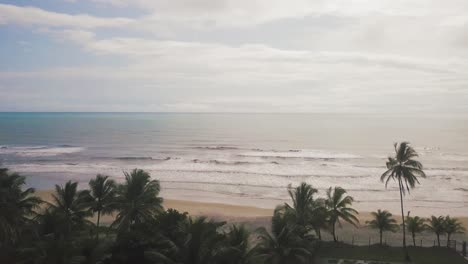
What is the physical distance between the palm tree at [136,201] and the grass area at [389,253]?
12414 mm

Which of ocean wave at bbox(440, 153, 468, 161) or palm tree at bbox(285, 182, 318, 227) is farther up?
ocean wave at bbox(440, 153, 468, 161)

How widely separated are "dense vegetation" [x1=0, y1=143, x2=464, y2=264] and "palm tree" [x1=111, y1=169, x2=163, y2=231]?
62 mm

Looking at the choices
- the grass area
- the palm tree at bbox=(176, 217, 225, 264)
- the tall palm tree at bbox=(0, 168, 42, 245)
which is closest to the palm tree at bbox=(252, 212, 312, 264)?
the palm tree at bbox=(176, 217, 225, 264)

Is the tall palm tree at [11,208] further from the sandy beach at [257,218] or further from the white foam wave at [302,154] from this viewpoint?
the white foam wave at [302,154]

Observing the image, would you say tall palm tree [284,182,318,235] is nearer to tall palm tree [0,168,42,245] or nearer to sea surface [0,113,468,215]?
tall palm tree [0,168,42,245]

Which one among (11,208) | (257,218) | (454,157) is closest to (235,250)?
(11,208)

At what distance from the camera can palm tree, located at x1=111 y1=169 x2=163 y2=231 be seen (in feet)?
83.0

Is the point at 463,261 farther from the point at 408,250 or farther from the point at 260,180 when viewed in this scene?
the point at 260,180

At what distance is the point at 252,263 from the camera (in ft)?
55.2

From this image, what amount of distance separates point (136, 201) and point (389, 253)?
1883 centimetres

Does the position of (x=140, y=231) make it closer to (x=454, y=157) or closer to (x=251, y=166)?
(x=251, y=166)

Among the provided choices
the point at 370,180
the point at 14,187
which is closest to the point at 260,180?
the point at 370,180

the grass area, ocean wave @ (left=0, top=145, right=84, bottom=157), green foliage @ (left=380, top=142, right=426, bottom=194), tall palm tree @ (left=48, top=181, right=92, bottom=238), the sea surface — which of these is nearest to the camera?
tall palm tree @ (left=48, top=181, right=92, bottom=238)

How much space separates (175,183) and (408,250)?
1580 inches
